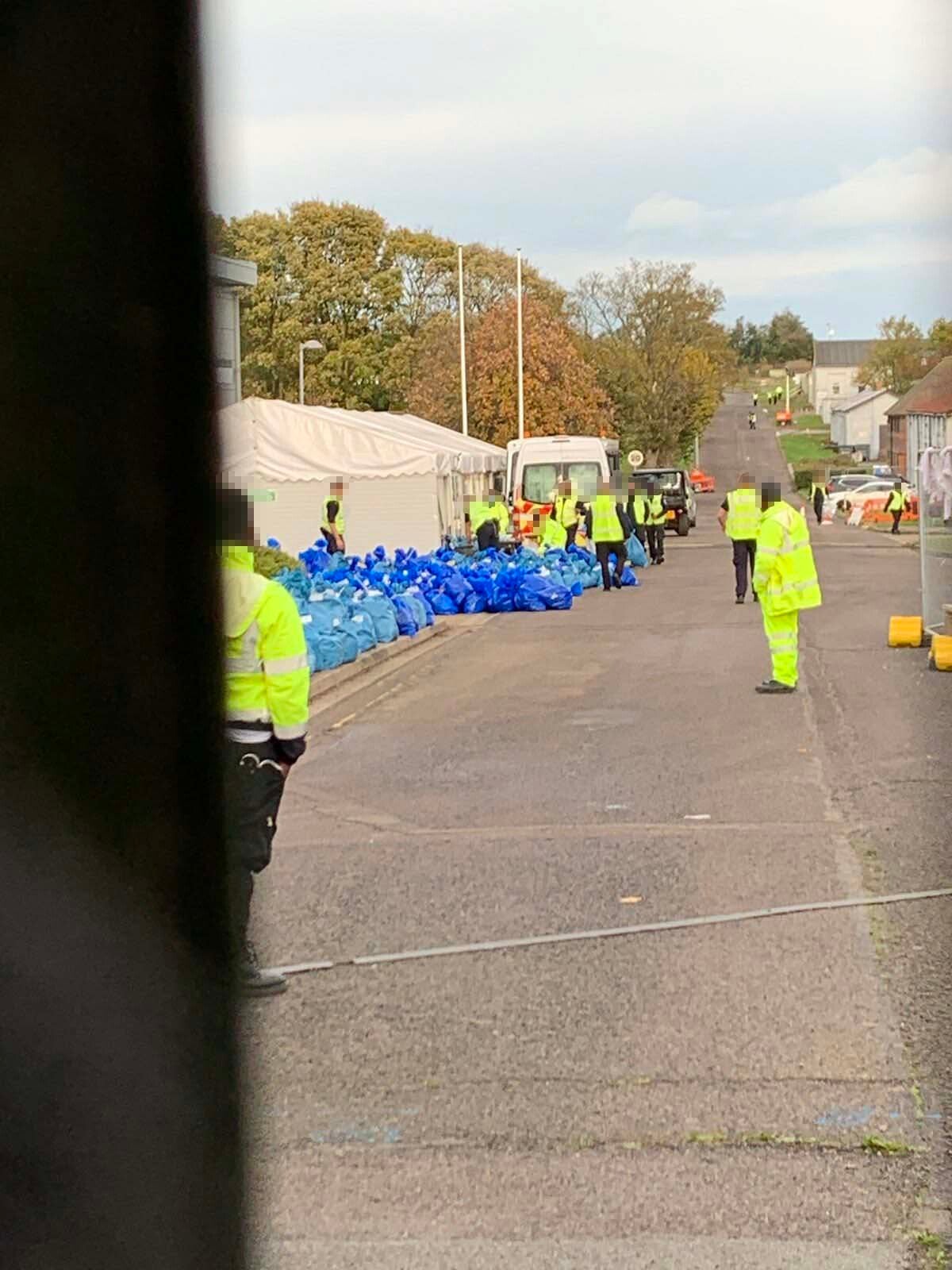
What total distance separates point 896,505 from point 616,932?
38.8 m

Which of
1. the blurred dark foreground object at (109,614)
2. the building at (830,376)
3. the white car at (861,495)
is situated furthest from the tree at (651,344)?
the building at (830,376)

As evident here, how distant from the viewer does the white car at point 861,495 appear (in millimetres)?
49156

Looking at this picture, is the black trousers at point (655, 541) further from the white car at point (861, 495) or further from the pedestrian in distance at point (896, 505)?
the white car at point (861, 495)

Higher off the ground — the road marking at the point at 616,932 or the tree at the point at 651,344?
the tree at the point at 651,344

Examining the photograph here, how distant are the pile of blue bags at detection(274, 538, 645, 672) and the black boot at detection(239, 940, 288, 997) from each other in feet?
31.1

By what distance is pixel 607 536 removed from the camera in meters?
25.0

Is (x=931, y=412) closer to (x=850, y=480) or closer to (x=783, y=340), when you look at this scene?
(x=850, y=480)

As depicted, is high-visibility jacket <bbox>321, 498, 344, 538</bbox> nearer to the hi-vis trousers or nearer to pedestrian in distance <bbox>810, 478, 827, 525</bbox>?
the hi-vis trousers

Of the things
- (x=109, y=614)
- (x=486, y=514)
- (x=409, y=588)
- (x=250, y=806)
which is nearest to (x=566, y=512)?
(x=486, y=514)

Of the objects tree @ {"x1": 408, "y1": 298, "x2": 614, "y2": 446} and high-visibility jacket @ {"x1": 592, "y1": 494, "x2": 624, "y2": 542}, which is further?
tree @ {"x1": 408, "y1": 298, "x2": 614, "y2": 446}

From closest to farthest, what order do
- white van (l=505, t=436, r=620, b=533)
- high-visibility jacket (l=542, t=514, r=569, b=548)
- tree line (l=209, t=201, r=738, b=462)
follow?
high-visibility jacket (l=542, t=514, r=569, b=548)
white van (l=505, t=436, r=620, b=533)
tree line (l=209, t=201, r=738, b=462)

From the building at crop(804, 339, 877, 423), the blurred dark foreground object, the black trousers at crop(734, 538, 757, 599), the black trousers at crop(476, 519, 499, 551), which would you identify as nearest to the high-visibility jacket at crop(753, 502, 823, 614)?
the blurred dark foreground object

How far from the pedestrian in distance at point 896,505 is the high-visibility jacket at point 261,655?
1549 inches

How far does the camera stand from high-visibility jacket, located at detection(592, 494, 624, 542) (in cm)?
2464
